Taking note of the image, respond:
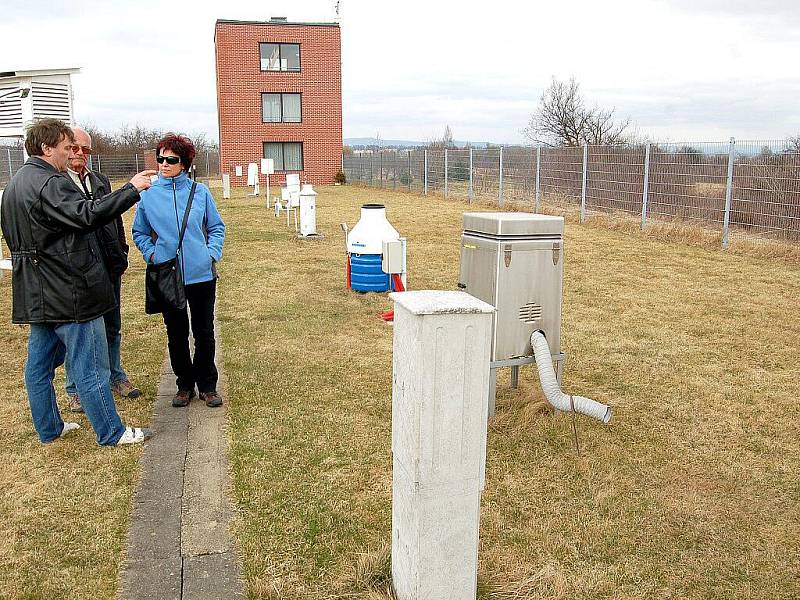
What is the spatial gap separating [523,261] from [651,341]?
2.95 m

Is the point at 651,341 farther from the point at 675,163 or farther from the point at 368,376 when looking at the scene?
the point at 675,163

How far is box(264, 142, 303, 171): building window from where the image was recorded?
1571 inches

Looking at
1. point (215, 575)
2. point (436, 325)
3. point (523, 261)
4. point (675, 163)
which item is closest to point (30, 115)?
point (523, 261)

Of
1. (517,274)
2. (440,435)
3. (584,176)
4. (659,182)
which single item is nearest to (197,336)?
(517,274)

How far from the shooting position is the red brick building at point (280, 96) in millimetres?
38406

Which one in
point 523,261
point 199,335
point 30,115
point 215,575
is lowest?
point 215,575

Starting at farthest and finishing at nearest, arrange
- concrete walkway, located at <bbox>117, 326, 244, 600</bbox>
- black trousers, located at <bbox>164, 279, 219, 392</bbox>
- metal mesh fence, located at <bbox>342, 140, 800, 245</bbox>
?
metal mesh fence, located at <bbox>342, 140, 800, 245</bbox>
black trousers, located at <bbox>164, 279, 219, 392</bbox>
concrete walkway, located at <bbox>117, 326, 244, 600</bbox>

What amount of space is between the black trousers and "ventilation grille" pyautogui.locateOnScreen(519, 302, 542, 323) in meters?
2.07

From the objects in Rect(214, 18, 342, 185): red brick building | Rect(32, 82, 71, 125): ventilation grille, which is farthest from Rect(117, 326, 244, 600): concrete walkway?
Rect(214, 18, 342, 185): red brick building

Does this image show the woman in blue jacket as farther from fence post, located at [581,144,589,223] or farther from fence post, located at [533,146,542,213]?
fence post, located at [533,146,542,213]

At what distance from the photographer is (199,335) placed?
203 inches

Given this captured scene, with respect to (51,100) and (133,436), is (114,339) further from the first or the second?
(51,100)

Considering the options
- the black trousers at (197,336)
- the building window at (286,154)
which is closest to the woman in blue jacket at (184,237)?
the black trousers at (197,336)

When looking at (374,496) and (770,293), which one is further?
(770,293)
